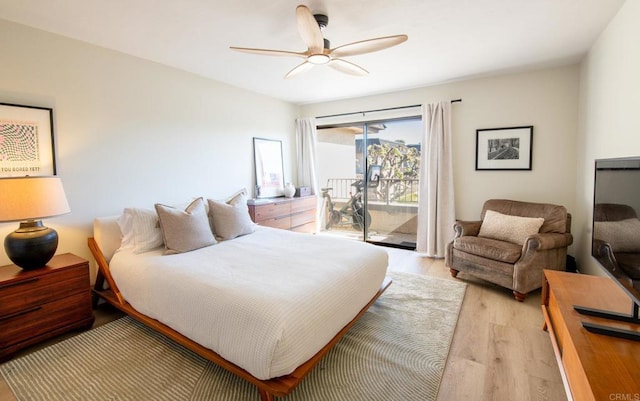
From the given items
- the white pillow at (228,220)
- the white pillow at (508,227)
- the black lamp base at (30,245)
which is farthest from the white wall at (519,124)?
the black lamp base at (30,245)

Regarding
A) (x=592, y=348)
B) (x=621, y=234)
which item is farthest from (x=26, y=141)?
(x=621, y=234)

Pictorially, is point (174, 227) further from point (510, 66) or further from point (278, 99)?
point (510, 66)

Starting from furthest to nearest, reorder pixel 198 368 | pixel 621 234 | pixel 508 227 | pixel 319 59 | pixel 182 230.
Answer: pixel 508 227 → pixel 182 230 → pixel 319 59 → pixel 198 368 → pixel 621 234

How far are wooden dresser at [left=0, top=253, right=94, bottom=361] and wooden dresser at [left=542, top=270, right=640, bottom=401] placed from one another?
10.7ft

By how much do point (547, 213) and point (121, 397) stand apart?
13.6ft

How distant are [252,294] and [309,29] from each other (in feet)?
5.86

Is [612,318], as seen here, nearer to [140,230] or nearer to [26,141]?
[140,230]

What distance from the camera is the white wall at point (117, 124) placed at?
242 cm

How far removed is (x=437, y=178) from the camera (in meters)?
4.12

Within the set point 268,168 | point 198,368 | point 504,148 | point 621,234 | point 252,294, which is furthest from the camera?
point 268,168

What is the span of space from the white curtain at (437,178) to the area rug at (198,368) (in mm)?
1839

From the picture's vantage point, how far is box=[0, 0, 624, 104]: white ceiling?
2.10m

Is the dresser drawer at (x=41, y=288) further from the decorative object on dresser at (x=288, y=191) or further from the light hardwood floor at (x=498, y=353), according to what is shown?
the decorative object on dresser at (x=288, y=191)

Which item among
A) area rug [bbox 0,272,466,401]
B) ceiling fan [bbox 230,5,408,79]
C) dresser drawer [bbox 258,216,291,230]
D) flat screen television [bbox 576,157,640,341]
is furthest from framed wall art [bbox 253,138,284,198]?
flat screen television [bbox 576,157,640,341]
